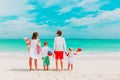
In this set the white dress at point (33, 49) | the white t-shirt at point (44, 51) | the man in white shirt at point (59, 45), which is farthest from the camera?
the white t-shirt at point (44, 51)

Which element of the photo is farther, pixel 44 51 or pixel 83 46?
pixel 83 46

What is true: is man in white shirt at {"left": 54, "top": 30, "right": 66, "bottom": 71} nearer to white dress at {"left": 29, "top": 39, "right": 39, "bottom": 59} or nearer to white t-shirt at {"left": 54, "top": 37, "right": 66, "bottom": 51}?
white t-shirt at {"left": 54, "top": 37, "right": 66, "bottom": 51}

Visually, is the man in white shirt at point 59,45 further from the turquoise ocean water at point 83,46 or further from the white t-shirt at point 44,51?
the turquoise ocean water at point 83,46

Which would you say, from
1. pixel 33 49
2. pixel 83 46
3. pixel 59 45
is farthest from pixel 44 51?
pixel 83 46

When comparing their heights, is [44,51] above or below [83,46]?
above

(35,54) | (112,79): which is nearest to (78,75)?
(112,79)

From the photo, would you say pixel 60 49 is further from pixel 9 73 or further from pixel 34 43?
pixel 9 73

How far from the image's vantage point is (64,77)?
30.8 ft

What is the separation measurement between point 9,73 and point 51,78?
1.93 meters

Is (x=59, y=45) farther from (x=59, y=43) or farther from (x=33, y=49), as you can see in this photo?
(x=33, y=49)

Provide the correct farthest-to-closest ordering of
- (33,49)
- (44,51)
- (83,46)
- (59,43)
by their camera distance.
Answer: (83,46)
(44,51)
(33,49)
(59,43)

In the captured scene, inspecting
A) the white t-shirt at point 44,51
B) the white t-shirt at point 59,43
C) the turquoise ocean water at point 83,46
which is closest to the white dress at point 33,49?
the white t-shirt at point 44,51

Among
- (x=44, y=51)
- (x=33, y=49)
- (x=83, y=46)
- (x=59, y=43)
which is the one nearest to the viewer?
(x=59, y=43)

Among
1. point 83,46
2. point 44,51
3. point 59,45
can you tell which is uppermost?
point 59,45
